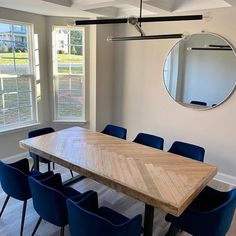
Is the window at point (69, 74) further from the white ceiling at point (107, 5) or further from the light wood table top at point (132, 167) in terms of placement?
the light wood table top at point (132, 167)

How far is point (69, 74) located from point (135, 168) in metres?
2.75

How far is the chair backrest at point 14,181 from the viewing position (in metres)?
2.32

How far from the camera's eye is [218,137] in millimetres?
3717

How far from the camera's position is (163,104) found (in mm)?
4219

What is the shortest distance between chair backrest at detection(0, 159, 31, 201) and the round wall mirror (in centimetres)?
265

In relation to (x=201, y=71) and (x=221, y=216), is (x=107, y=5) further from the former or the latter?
(x=221, y=216)

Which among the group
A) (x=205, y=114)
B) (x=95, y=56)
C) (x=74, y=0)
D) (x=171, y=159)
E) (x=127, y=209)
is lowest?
(x=127, y=209)

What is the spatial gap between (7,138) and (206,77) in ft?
10.9

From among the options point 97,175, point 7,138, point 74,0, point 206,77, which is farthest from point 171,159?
point 7,138

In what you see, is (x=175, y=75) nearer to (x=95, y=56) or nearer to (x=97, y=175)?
(x=95, y=56)

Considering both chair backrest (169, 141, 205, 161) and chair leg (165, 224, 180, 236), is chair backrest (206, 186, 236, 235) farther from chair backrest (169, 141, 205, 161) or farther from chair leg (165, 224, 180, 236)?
chair backrest (169, 141, 205, 161)

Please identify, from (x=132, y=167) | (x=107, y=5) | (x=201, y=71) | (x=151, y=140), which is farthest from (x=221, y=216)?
(x=107, y=5)

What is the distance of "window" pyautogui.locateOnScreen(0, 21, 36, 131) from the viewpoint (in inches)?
153

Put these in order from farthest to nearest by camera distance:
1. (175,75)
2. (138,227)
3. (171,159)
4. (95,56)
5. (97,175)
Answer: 1. (95,56)
2. (175,75)
3. (171,159)
4. (97,175)
5. (138,227)
